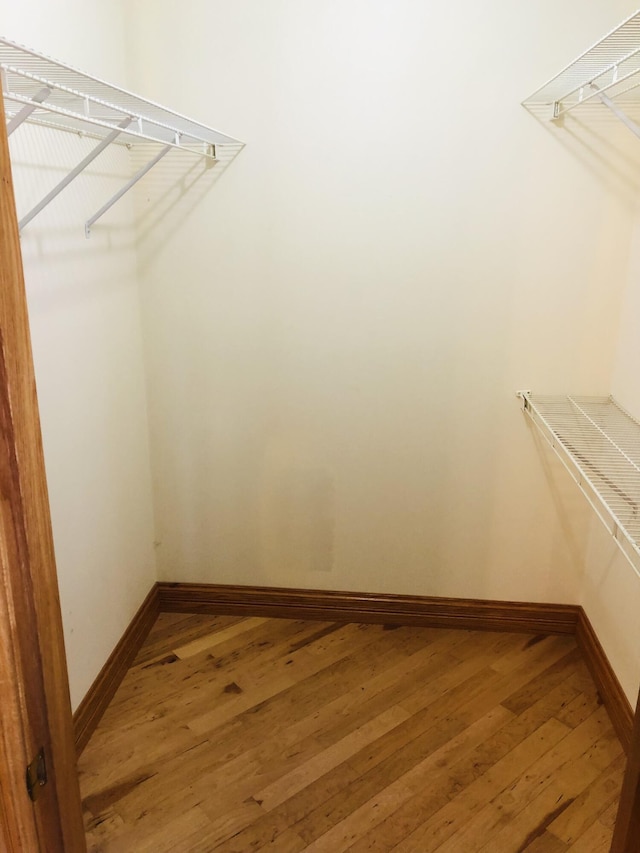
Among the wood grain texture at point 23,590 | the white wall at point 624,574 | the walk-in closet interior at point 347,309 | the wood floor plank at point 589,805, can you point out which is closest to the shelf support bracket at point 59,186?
the walk-in closet interior at point 347,309

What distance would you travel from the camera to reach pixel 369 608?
251 cm

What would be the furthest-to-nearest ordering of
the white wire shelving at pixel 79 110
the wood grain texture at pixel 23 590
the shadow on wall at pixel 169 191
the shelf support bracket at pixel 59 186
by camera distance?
1. the shadow on wall at pixel 169 191
2. the shelf support bracket at pixel 59 186
3. the white wire shelving at pixel 79 110
4. the wood grain texture at pixel 23 590

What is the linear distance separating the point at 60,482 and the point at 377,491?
1116mm

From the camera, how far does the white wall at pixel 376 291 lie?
2002mm

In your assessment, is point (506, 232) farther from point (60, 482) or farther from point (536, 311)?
point (60, 482)

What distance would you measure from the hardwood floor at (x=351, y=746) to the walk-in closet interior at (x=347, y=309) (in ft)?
0.65

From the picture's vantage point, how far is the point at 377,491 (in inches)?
94.2

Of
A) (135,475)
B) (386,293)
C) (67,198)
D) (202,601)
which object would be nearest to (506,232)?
(386,293)

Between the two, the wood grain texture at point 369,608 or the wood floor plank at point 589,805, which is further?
the wood grain texture at point 369,608

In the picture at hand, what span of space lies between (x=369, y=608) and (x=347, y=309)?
1.13 metres

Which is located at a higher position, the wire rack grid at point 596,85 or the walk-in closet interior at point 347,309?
the wire rack grid at point 596,85

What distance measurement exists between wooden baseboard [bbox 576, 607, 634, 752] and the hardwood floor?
0.12ft

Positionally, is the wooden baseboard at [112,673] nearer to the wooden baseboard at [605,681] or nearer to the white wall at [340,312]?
the white wall at [340,312]

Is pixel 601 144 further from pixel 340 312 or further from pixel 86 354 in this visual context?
pixel 86 354
